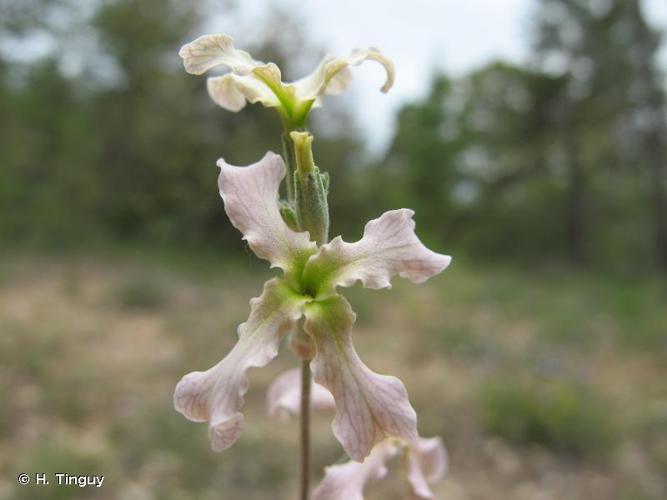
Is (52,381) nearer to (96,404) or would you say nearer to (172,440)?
(96,404)

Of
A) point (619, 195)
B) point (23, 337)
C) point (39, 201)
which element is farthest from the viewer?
point (619, 195)

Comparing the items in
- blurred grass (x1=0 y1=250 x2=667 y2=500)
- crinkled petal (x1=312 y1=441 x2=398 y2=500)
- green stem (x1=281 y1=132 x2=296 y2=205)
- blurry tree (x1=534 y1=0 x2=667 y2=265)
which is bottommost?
crinkled petal (x1=312 y1=441 x2=398 y2=500)

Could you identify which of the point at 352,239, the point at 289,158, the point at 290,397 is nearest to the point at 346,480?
the point at 290,397

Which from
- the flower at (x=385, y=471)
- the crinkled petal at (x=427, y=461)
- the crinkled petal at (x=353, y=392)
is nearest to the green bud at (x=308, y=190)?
the crinkled petal at (x=353, y=392)

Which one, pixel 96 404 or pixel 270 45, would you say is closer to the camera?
pixel 96 404

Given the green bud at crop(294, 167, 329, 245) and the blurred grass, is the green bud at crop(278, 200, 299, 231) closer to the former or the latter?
the green bud at crop(294, 167, 329, 245)

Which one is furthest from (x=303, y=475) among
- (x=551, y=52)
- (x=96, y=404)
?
(x=551, y=52)

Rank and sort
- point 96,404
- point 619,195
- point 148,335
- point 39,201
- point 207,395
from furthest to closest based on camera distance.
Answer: point 619,195 < point 39,201 < point 148,335 < point 96,404 < point 207,395

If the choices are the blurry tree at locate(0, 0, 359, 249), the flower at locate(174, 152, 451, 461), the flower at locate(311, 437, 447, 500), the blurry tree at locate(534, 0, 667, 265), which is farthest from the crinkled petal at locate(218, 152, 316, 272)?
the blurry tree at locate(534, 0, 667, 265)

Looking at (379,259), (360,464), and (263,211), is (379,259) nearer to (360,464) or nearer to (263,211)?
(263,211)
